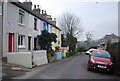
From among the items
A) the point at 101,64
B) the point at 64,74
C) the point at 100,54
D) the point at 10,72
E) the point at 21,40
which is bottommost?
the point at 64,74

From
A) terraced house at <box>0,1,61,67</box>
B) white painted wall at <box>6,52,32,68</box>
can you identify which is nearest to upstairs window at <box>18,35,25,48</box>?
terraced house at <box>0,1,61,67</box>

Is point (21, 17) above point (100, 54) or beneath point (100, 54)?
above

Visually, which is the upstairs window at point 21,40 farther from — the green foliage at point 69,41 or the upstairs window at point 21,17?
the green foliage at point 69,41

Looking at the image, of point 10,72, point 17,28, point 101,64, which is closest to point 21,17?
point 17,28

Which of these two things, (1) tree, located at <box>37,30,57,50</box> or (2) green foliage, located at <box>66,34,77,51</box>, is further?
(2) green foliage, located at <box>66,34,77,51</box>

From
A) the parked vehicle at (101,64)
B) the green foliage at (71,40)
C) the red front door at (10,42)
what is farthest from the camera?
the green foliage at (71,40)

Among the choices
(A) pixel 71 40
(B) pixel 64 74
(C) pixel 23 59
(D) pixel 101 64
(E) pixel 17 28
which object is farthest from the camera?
(A) pixel 71 40

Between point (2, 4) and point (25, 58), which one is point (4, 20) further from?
point (25, 58)

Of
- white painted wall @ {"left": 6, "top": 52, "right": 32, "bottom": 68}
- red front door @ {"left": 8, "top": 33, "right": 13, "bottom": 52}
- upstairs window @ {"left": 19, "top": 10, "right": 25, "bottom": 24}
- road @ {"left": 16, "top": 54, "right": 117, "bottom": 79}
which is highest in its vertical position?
upstairs window @ {"left": 19, "top": 10, "right": 25, "bottom": 24}

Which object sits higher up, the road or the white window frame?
the white window frame

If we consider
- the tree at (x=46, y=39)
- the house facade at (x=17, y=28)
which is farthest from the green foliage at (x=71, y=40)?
the house facade at (x=17, y=28)

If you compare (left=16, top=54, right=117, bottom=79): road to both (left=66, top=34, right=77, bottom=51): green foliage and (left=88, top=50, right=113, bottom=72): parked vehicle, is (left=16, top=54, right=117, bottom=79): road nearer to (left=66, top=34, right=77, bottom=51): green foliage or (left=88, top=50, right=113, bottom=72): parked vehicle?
(left=88, top=50, right=113, bottom=72): parked vehicle

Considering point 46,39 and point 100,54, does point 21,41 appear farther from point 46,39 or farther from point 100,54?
point 100,54

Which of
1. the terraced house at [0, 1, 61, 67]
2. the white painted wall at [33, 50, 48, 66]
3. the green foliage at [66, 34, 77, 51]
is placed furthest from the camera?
the green foliage at [66, 34, 77, 51]
